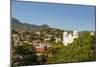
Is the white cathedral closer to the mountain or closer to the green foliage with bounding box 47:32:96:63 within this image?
the green foliage with bounding box 47:32:96:63

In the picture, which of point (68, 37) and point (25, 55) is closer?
point (25, 55)

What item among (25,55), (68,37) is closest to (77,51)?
(68,37)

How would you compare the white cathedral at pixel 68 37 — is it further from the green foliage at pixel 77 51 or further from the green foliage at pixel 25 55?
the green foliage at pixel 25 55

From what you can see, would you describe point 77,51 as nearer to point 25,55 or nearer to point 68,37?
point 68,37

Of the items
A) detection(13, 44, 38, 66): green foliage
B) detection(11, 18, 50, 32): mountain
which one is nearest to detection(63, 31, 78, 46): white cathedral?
detection(11, 18, 50, 32): mountain
